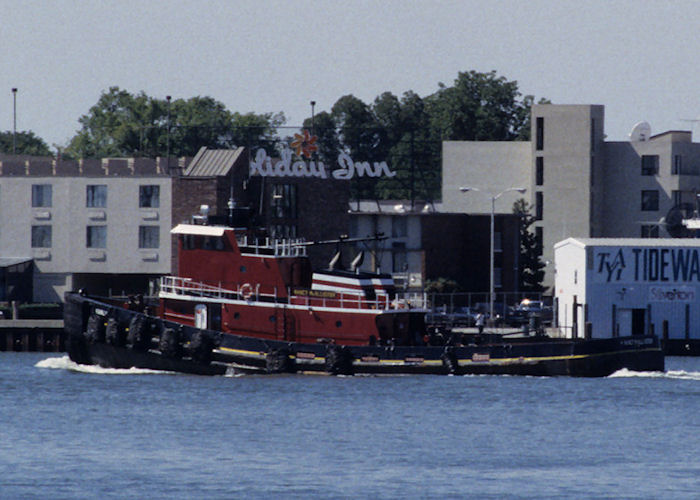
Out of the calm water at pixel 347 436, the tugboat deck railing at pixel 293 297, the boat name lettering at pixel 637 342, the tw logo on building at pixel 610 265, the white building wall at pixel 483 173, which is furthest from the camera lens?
the white building wall at pixel 483 173

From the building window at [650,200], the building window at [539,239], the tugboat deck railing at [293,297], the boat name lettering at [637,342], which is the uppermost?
the building window at [650,200]

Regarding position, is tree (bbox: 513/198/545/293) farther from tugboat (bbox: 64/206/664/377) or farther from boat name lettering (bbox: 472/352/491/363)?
boat name lettering (bbox: 472/352/491/363)

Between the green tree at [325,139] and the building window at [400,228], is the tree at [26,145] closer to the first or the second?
the green tree at [325,139]

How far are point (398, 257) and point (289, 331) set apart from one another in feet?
154

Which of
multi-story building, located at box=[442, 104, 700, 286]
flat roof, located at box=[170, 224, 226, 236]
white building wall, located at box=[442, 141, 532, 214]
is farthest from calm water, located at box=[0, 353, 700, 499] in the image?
white building wall, located at box=[442, 141, 532, 214]

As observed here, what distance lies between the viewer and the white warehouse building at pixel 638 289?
7962cm

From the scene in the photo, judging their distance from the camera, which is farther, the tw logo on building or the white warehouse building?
the tw logo on building

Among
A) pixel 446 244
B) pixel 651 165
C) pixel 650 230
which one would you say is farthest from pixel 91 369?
pixel 651 165

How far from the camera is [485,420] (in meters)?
48.9

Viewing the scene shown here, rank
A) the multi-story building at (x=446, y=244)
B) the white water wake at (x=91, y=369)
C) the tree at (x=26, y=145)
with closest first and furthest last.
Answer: the white water wake at (x=91, y=369) < the multi-story building at (x=446, y=244) < the tree at (x=26, y=145)

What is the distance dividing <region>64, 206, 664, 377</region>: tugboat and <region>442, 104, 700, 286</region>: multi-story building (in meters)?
60.2

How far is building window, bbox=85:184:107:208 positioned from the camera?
98.5 metres

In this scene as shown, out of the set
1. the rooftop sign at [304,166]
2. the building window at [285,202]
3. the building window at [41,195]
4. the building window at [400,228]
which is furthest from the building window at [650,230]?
the building window at [41,195]

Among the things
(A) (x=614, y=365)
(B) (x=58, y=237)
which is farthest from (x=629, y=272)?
(B) (x=58, y=237)
